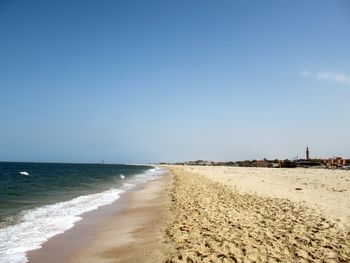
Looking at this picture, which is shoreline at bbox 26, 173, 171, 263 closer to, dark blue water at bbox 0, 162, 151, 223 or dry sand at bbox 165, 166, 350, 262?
dry sand at bbox 165, 166, 350, 262

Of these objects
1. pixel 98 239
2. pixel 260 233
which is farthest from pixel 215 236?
pixel 98 239

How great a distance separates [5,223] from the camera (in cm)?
1343

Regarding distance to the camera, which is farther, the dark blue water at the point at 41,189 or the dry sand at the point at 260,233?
the dark blue water at the point at 41,189

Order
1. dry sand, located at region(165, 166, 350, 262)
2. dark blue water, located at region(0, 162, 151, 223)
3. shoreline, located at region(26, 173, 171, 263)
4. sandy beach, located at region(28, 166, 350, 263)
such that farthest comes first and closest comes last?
dark blue water, located at region(0, 162, 151, 223) < shoreline, located at region(26, 173, 171, 263) < sandy beach, located at region(28, 166, 350, 263) < dry sand, located at region(165, 166, 350, 262)

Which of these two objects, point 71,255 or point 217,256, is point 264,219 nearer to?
point 217,256

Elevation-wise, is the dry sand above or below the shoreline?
above

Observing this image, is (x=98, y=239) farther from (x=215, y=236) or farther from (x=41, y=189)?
(x=41, y=189)

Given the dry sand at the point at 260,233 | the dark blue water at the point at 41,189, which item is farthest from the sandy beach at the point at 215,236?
the dark blue water at the point at 41,189

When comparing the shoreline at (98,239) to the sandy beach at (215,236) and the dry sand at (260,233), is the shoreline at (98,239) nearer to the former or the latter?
the sandy beach at (215,236)

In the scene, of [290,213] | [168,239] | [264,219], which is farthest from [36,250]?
[290,213]

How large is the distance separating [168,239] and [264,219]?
3.80m

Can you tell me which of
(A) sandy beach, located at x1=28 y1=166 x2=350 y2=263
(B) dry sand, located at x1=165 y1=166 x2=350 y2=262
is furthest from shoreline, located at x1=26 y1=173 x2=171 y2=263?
(B) dry sand, located at x1=165 y1=166 x2=350 y2=262

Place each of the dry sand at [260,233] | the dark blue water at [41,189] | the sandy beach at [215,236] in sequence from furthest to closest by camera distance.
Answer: the dark blue water at [41,189]
the sandy beach at [215,236]
the dry sand at [260,233]

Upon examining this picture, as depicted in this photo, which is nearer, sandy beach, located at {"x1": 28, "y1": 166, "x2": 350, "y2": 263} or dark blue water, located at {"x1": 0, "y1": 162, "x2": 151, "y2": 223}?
sandy beach, located at {"x1": 28, "y1": 166, "x2": 350, "y2": 263}
